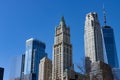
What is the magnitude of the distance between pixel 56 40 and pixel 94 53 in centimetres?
3034

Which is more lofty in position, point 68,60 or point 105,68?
point 68,60

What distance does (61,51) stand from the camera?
174 meters

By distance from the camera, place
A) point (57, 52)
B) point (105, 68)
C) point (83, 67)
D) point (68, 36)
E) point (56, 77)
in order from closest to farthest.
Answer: point (83, 67), point (105, 68), point (56, 77), point (57, 52), point (68, 36)

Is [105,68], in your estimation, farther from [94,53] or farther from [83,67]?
[94,53]

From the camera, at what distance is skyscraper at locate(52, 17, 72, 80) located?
165 m

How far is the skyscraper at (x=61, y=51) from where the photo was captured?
165200 mm

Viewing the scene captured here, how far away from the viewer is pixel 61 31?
190000 mm

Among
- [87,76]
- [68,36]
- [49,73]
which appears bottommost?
[87,76]

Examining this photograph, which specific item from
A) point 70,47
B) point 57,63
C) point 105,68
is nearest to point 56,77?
point 57,63

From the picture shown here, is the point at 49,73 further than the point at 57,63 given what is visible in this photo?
Yes

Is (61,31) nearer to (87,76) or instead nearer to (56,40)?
(56,40)

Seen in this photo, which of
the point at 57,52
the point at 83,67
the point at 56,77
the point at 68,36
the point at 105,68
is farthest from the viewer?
the point at 68,36

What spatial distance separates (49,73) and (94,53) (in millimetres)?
35995

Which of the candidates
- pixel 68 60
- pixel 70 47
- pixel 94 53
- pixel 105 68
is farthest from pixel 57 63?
pixel 105 68
